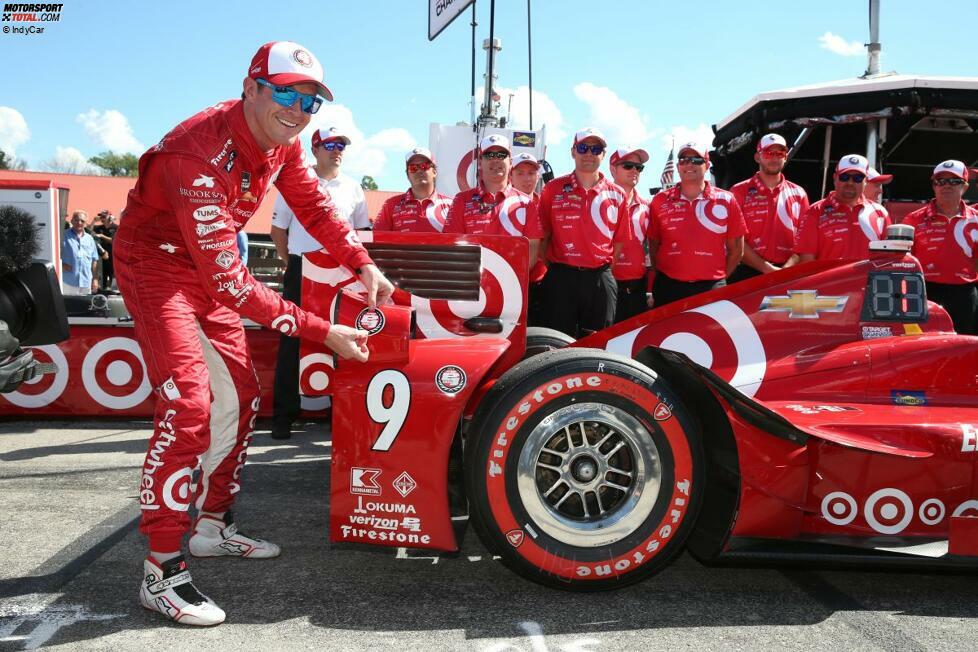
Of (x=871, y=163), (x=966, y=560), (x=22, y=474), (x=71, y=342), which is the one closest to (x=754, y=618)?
(x=966, y=560)

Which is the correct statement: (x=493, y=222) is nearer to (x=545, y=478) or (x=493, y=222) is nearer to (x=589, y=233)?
(x=589, y=233)

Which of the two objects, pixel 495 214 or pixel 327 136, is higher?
pixel 327 136

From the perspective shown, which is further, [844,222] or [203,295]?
[844,222]

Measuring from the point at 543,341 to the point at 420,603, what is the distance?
65.0 inches

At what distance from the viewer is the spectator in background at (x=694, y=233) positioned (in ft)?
16.5

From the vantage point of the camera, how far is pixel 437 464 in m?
2.55

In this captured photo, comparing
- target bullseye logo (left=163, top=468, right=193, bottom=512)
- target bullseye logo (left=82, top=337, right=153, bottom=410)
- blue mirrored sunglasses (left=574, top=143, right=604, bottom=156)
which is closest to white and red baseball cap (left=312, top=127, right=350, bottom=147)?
blue mirrored sunglasses (left=574, top=143, right=604, bottom=156)

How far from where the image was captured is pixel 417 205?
18.2ft

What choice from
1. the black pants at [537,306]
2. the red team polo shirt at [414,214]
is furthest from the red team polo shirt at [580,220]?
the red team polo shirt at [414,214]

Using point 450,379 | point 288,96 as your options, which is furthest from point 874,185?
point 288,96

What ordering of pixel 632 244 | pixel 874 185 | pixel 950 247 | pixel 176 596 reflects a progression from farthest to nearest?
pixel 874 185
pixel 950 247
pixel 632 244
pixel 176 596

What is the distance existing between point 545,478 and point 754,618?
0.78 metres

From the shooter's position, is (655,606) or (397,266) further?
(397,266)

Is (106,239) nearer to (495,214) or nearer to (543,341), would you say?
(495,214)
